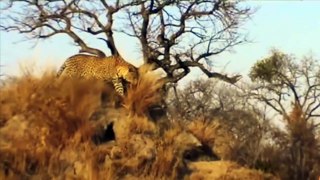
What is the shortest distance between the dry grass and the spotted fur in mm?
2087

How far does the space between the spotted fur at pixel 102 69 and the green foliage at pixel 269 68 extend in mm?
20445

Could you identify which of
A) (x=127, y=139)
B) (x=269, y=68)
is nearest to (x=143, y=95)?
A: (x=127, y=139)

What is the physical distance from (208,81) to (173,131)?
24.7 meters

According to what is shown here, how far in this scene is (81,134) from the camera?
17.2 metres

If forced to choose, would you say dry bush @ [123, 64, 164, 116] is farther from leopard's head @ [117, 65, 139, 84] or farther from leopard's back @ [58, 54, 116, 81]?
leopard's back @ [58, 54, 116, 81]

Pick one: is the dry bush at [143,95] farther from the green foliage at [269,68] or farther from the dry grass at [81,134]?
the green foliage at [269,68]

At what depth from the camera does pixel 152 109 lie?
19.9 meters

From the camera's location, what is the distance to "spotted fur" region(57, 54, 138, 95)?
22000 mm

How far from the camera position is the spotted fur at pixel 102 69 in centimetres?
2200

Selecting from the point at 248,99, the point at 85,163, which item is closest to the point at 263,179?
the point at 85,163

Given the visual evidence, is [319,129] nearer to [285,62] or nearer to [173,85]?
[173,85]

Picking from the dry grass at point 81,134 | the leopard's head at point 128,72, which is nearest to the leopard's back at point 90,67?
the leopard's head at point 128,72

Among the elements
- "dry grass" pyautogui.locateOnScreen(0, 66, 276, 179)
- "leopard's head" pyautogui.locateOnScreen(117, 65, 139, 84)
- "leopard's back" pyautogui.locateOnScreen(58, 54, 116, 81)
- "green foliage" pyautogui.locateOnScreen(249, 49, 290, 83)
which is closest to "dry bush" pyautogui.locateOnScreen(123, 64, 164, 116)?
"dry grass" pyautogui.locateOnScreen(0, 66, 276, 179)

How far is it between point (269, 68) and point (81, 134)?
2702 cm
